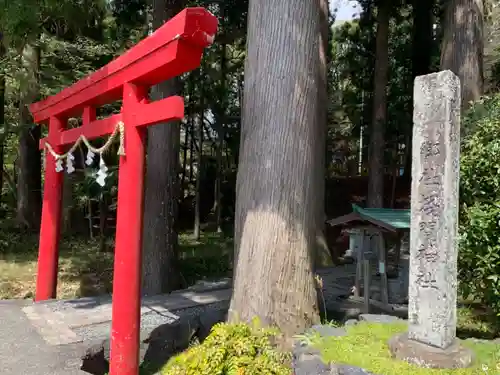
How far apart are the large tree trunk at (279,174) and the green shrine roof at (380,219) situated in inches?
95.8

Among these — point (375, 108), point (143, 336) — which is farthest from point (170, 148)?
point (375, 108)

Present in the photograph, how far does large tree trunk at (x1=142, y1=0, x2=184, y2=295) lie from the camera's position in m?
8.14

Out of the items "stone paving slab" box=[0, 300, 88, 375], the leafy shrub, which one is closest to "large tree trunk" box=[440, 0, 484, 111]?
the leafy shrub

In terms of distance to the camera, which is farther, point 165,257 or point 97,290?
point 97,290

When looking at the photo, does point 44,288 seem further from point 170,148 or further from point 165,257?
point 170,148

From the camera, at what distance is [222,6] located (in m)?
13.8

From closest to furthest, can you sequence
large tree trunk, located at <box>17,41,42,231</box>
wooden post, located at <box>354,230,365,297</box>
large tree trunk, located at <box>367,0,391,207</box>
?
1. wooden post, located at <box>354,230,365,297</box>
2. large tree trunk, located at <box>367,0,391,207</box>
3. large tree trunk, located at <box>17,41,42,231</box>

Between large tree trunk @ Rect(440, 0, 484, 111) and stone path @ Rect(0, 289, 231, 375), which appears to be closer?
stone path @ Rect(0, 289, 231, 375)

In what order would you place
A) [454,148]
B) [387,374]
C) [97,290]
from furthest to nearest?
[97,290]
[454,148]
[387,374]

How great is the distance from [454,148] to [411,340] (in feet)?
5.57

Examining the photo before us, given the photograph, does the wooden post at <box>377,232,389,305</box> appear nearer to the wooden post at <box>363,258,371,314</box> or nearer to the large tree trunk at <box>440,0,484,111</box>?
the wooden post at <box>363,258,371,314</box>

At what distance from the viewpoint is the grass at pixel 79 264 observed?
379 inches

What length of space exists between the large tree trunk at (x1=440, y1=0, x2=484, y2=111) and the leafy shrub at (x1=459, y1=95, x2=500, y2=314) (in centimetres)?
243

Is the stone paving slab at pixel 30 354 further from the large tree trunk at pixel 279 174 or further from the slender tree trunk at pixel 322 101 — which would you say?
the slender tree trunk at pixel 322 101
